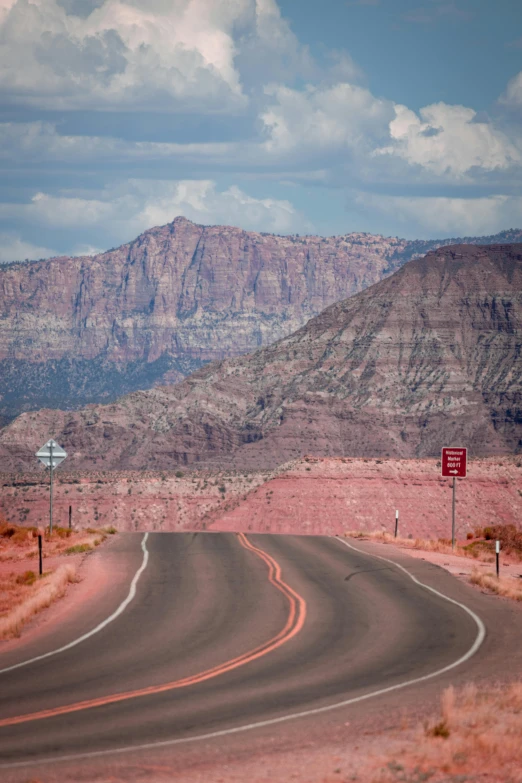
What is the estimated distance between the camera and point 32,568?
28.2 meters

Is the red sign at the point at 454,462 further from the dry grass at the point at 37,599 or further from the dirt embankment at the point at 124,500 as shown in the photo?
the dirt embankment at the point at 124,500

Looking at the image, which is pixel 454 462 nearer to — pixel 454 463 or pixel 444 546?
pixel 454 463

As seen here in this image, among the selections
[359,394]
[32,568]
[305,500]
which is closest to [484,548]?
[32,568]

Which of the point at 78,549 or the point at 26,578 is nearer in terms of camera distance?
the point at 26,578

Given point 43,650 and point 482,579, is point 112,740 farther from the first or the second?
point 482,579

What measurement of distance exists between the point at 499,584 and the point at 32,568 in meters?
12.4

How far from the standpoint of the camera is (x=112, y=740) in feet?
39.5

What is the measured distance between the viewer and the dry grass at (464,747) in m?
10.8

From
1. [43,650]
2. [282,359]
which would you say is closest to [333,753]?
[43,650]

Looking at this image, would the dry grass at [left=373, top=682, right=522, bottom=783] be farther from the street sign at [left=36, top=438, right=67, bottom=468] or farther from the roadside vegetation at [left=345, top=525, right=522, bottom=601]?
the street sign at [left=36, top=438, right=67, bottom=468]

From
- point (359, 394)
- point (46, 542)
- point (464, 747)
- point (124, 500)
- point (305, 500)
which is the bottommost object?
point (124, 500)

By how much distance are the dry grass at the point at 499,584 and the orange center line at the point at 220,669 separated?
4.64 meters

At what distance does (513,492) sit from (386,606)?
176ft

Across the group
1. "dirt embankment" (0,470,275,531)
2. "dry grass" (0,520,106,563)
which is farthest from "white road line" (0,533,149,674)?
"dirt embankment" (0,470,275,531)
